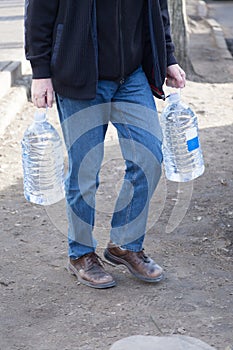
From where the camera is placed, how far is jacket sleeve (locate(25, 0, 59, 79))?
3.95m

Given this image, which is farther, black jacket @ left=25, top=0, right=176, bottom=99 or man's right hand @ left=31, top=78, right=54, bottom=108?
man's right hand @ left=31, top=78, right=54, bottom=108

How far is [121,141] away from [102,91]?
310mm

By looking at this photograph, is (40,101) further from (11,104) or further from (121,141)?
(11,104)

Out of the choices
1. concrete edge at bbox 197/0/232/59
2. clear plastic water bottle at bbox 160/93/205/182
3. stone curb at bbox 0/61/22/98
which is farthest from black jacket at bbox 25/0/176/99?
concrete edge at bbox 197/0/232/59

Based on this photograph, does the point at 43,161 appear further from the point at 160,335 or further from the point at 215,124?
the point at 215,124

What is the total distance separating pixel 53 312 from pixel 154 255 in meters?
0.93

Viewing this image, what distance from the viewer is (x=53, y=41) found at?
401 centimetres

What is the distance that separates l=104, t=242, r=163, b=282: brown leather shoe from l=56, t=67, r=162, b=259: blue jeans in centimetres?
20

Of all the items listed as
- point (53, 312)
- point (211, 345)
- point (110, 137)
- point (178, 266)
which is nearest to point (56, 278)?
point (53, 312)

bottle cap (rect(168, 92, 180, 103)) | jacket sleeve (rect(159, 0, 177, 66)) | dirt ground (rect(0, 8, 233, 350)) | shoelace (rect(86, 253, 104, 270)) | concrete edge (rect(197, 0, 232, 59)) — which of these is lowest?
concrete edge (rect(197, 0, 232, 59))

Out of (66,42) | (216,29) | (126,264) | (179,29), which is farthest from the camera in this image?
(216,29)

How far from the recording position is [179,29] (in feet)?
33.3

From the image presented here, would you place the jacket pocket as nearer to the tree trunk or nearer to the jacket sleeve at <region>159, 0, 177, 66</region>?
the jacket sleeve at <region>159, 0, 177, 66</region>

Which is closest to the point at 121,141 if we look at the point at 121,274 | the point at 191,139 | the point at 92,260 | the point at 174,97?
the point at 191,139
